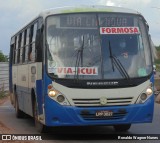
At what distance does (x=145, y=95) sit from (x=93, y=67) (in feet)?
4.45

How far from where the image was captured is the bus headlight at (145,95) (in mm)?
12414

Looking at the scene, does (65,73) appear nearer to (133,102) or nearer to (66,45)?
(66,45)

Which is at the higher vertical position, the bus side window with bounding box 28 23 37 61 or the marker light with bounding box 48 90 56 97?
the bus side window with bounding box 28 23 37 61

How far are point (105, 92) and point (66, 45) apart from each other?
1413 mm

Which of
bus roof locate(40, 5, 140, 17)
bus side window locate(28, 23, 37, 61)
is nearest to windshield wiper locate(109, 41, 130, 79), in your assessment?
bus roof locate(40, 5, 140, 17)

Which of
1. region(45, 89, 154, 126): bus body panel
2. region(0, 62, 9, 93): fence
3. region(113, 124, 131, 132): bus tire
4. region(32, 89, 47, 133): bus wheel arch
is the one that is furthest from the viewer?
region(0, 62, 9, 93): fence

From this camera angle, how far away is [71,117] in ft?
39.6

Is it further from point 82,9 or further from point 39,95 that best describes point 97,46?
point 39,95

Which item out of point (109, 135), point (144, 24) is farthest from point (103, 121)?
point (144, 24)

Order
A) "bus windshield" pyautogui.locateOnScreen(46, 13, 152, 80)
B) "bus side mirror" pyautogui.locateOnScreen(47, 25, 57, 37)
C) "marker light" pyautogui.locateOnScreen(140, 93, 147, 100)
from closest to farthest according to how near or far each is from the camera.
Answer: "bus windshield" pyautogui.locateOnScreen(46, 13, 152, 80)
"marker light" pyautogui.locateOnScreen(140, 93, 147, 100)
"bus side mirror" pyautogui.locateOnScreen(47, 25, 57, 37)

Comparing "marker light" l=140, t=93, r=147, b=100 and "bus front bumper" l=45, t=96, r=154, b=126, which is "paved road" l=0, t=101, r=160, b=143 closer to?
"bus front bumper" l=45, t=96, r=154, b=126

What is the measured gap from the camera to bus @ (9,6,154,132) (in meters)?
12.2

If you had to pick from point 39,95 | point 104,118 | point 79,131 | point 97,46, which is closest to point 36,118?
point 39,95

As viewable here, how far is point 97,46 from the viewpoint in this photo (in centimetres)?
1254
